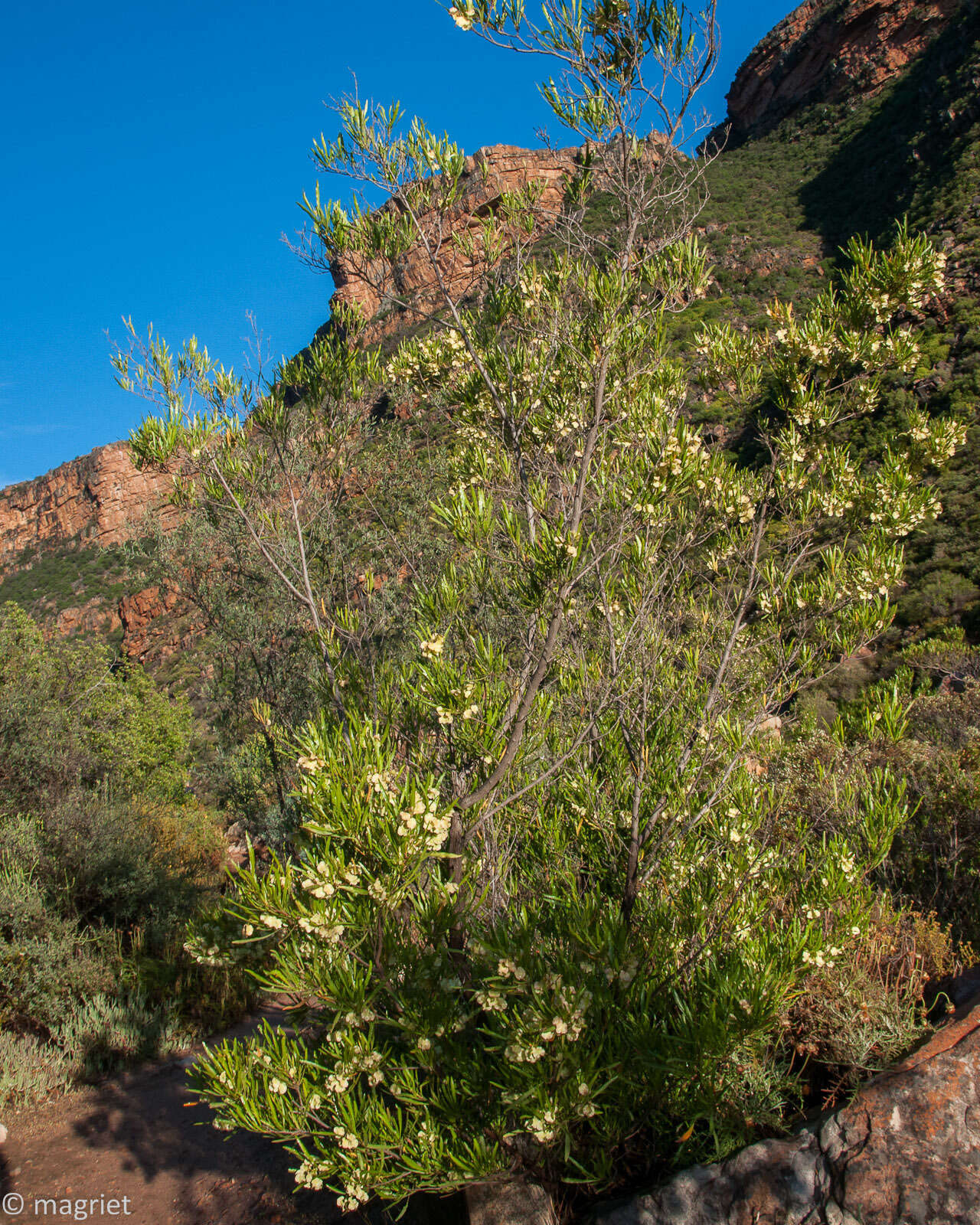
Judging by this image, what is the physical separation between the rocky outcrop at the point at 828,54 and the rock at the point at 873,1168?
178 feet

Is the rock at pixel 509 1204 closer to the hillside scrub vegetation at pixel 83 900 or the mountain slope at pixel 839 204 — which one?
the hillside scrub vegetation at pixel 83 900

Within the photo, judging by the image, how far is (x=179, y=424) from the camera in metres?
3.82

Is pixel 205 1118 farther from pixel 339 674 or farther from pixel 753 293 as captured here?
pixel 753 293

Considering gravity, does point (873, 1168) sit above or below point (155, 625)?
below

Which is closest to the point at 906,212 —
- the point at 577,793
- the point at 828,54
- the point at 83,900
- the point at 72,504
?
the point at 577,793

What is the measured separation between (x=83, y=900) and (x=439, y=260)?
7.38 meters

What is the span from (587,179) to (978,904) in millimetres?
5221

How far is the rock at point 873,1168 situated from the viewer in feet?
7.52

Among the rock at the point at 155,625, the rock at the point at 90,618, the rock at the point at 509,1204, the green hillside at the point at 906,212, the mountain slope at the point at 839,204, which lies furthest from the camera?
the rock at the point at 90,618

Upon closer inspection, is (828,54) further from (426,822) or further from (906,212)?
(426,822)

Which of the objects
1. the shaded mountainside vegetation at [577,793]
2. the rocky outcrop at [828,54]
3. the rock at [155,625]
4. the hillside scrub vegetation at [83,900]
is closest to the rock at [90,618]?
the rock at [155,625]

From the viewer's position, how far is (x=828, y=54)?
50.5 meters

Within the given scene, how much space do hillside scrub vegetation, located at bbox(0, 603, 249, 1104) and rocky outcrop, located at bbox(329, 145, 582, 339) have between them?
6034 mm

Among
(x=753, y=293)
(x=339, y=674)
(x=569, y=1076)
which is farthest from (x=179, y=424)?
(x=753, y=293)
